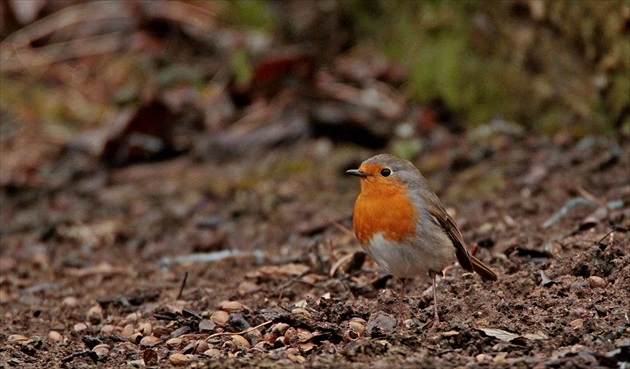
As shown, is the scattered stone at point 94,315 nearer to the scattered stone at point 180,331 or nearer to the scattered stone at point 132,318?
the scattered stone at point 132,318

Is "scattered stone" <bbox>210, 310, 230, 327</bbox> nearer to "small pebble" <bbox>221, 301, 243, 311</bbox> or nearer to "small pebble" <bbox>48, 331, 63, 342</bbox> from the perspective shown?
"small pebble" <bbox>221, 301, 243, 311</bbox>

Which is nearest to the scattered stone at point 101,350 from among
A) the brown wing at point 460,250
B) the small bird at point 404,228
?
the small bird at point 404,228

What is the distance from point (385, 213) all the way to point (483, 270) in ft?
1.80

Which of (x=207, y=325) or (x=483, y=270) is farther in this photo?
(x=483, y=270)

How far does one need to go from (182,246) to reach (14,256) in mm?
1155

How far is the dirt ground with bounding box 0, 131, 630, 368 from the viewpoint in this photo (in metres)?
3.43

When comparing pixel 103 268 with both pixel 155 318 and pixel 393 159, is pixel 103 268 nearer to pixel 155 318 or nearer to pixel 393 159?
pixel 155 318

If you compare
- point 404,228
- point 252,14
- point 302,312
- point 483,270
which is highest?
point 252,14

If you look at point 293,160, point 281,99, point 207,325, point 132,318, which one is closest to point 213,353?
point 207,325

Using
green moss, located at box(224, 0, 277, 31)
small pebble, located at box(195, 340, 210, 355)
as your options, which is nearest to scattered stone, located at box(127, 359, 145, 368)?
small pebble, located at box(195, 340, 210, 355)

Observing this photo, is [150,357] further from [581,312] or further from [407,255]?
[581,312]

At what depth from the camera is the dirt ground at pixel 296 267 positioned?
11.2 feet

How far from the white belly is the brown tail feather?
0.48 ft

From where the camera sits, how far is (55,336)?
404 cm
